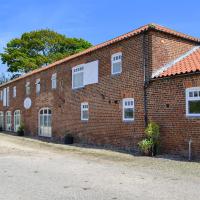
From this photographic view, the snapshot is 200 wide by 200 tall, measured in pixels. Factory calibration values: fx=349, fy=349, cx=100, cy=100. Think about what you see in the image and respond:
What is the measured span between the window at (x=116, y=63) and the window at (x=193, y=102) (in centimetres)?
535

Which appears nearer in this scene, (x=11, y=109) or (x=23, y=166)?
(x=23, y=166)

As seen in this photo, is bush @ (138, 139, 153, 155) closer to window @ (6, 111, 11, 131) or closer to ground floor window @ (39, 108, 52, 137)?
ground floor window @ (39, 108, 52, 137)

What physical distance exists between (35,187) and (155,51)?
435 inches

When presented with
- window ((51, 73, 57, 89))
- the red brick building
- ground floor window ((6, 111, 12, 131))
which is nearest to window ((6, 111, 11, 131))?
ground floor window ((6, 111, 12, 131))

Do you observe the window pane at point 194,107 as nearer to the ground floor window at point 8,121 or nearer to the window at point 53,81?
the window at point 53,81

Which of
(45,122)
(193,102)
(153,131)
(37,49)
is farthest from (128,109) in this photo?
(37,49)

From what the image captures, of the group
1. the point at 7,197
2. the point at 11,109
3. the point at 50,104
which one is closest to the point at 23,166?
the point at 7,197

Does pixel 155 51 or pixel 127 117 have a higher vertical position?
pixel 155 51

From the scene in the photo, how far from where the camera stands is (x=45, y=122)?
95.8 feet

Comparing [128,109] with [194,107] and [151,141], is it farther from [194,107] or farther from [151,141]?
[194,107]

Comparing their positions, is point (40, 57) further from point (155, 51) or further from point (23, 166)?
point (23, 166)

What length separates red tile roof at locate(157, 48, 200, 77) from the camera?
1560cm

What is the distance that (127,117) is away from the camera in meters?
18.8

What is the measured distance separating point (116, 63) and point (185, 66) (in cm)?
462
